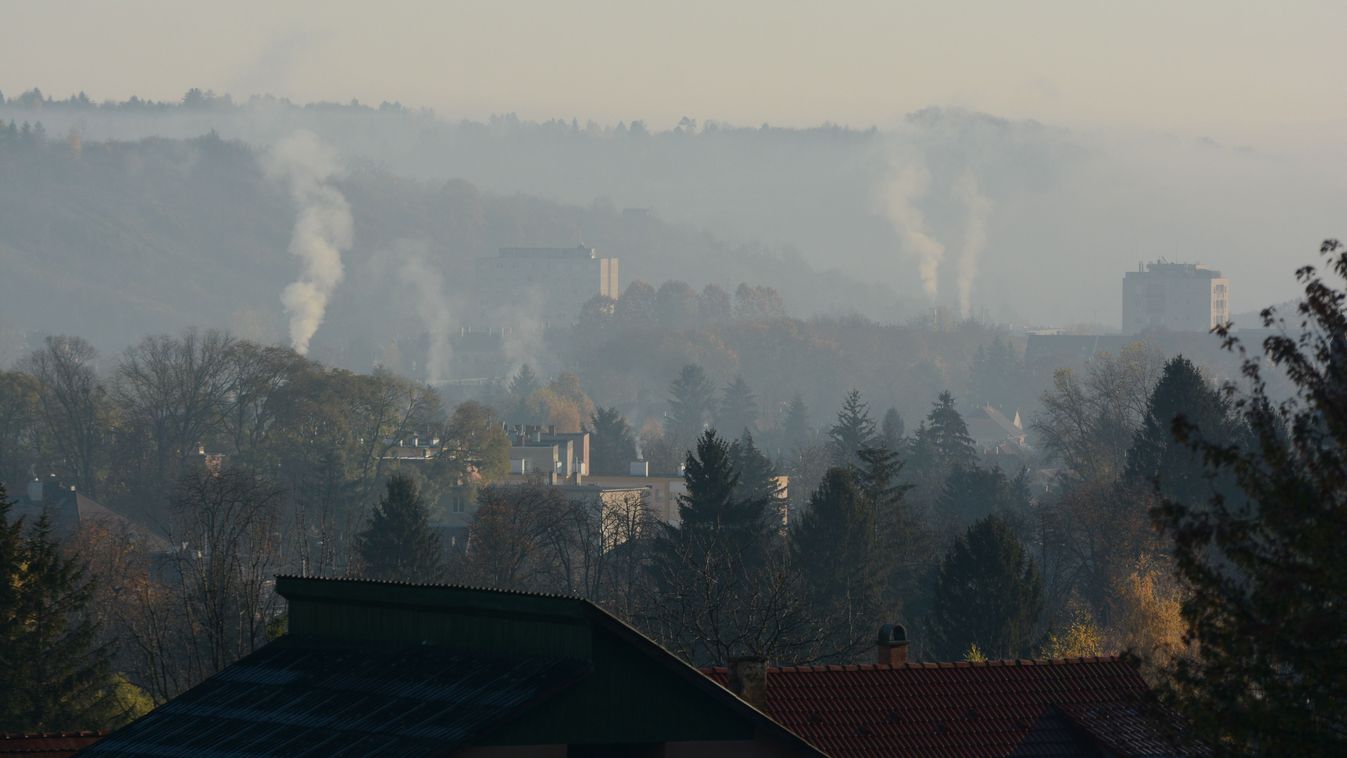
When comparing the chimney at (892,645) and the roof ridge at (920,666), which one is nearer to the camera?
the roof ridge at (920,666)

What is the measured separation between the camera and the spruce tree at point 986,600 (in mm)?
57844

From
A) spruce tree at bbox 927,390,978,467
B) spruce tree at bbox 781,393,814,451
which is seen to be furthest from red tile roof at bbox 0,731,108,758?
spruce tree at bbox 781,393,814,451

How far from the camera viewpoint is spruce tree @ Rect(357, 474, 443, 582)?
228 ft

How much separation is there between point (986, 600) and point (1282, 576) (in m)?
43.5

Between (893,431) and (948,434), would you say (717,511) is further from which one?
(893,431)

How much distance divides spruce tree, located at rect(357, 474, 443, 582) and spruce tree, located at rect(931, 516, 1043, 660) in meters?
16.0

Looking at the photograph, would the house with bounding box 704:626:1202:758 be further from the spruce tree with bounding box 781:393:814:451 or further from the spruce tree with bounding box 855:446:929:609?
the spruce tree with bounding box 781:393:814:451

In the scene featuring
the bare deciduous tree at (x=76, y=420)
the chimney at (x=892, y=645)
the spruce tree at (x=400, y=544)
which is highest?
the bare deciduous tree at (x=76, y=420)

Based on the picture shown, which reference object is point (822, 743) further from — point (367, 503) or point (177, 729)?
point (367, 503)

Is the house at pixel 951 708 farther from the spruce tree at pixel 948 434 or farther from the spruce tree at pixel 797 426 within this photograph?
the spruce tree at pixel 797 426

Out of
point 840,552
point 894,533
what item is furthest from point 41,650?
point 894,533

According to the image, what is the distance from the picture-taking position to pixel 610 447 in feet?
487

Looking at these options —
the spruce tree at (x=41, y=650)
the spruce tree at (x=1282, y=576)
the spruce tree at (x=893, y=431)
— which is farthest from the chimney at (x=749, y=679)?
the spruce tree at (x=893, y=431)

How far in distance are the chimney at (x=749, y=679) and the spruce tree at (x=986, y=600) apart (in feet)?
112
